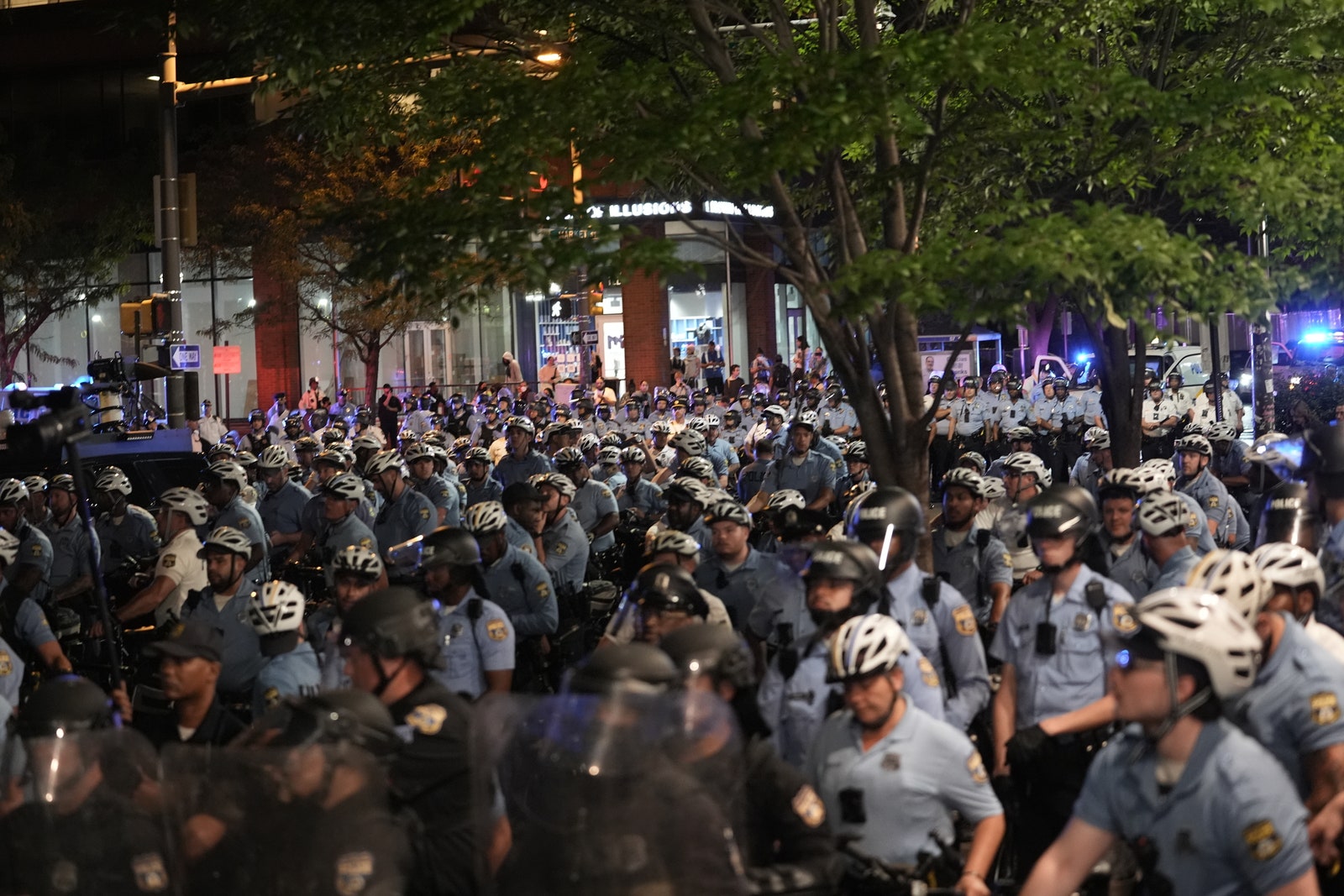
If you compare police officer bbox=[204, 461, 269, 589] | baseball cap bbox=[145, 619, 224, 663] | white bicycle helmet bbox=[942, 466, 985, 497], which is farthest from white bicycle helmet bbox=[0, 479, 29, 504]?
white bicycle helmet bbox=[942, 466, 985, 497]

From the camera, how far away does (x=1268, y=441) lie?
12.7m

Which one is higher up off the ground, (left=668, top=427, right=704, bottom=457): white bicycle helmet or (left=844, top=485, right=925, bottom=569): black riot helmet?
(left=668, top=427, right=704, bottom=457): white bicycle helmet

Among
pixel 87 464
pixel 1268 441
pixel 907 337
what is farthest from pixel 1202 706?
pixel 87 464

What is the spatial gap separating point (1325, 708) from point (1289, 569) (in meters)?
1.05

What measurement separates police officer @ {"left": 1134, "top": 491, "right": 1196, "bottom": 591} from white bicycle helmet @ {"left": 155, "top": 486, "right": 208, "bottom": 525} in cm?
731

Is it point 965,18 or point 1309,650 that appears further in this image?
point 965,18

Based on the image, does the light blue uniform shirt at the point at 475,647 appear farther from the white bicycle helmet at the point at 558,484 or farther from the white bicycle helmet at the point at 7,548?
the white bicycle helmet at the point at 558,484

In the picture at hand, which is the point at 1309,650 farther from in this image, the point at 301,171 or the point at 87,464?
the point at 301,171

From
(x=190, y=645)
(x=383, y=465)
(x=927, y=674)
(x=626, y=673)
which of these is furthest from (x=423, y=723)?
(x=383, y=465)

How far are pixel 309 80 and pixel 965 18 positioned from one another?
168 inches

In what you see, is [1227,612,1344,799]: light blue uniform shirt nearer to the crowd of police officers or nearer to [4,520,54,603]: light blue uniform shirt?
the crowd of police officers

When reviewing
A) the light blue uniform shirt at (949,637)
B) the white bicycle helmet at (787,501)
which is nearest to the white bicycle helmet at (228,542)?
the white bicycle helmet at (787,501)

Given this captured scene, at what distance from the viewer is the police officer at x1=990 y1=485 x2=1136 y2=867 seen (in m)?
7.02

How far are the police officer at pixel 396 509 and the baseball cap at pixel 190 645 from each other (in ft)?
25.4
